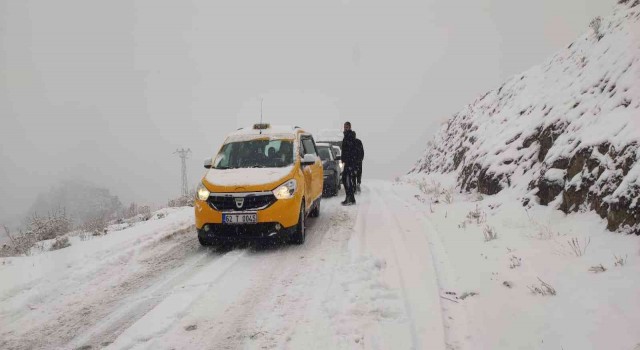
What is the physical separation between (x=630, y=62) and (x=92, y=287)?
28.7 ft

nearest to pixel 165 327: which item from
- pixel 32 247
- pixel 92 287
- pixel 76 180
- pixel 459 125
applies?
pixel 92 287

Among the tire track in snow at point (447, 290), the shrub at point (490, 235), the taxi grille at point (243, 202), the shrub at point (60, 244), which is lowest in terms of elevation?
the shrub at point (60, 244)

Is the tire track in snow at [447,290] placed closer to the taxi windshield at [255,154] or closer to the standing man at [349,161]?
the taxi windshield at [255,154]

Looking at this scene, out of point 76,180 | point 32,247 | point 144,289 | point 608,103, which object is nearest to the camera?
point 144,289

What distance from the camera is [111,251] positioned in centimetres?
606

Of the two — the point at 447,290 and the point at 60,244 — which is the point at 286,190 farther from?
the point at 60,244

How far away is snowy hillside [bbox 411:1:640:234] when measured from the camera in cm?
470

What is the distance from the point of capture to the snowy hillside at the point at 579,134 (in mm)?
4695

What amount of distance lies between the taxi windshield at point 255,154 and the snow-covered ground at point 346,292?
5.07 ft

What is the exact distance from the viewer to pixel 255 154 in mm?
7188

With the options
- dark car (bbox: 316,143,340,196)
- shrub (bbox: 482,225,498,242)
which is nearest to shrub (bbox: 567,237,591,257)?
shrub (bbox: 482,225,498,242)

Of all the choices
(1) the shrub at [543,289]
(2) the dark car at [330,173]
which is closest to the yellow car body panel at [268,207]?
(1) the shrub at [543,289]

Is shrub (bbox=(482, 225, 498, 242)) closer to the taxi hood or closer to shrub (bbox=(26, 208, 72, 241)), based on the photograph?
the taxi hood

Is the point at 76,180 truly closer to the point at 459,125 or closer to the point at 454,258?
the point at 459,125
